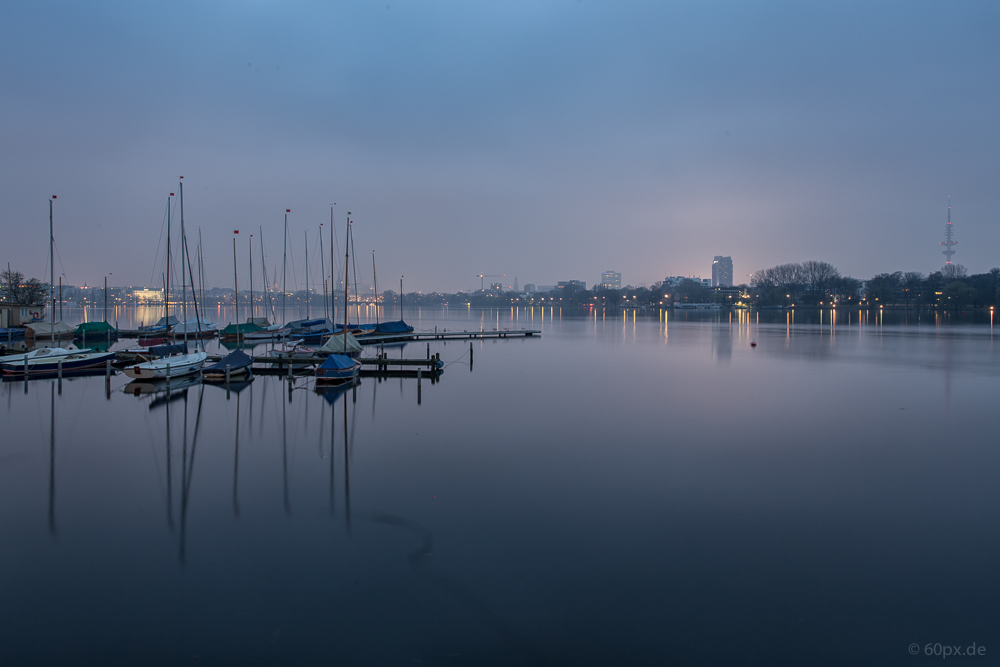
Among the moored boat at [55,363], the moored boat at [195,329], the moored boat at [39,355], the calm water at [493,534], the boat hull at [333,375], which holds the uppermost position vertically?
the moored boat at [195,329]

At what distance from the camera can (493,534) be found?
10.3m

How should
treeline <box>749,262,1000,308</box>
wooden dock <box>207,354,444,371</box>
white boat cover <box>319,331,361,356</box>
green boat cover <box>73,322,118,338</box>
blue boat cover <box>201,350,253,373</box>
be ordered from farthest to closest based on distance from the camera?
treeline <box>749,262,1000,308</box> < green boat cover <box>73,322,118,338</box> < white boat cover <box>319,331,361,356</box> < wooden dock <box>207,354,444,371</box> < blue boat cover <box>201,350,253,373</box>

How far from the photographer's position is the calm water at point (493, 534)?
7.39 metres

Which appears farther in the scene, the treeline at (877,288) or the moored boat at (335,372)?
the treeline at (877,288)

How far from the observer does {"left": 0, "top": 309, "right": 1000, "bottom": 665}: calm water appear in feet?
24.2

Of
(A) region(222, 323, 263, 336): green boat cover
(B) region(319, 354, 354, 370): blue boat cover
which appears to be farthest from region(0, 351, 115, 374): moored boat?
(A) region(222, 323, 263, 336): green boat cover

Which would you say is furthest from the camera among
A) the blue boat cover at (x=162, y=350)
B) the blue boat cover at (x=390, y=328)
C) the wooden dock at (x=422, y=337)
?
the blue boat cover at (x=390, y=328)

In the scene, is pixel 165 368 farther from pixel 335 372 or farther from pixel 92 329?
pixel 92 329

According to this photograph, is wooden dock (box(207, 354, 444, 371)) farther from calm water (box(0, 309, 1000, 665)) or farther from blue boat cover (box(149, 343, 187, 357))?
calm water (box(0, 309, 1000, 665))

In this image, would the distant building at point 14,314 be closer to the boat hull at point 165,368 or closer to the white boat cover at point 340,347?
the boat hull at point 165,368

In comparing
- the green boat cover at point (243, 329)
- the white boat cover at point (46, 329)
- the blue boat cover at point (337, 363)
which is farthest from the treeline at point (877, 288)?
the white boat cover at point (46, 329)

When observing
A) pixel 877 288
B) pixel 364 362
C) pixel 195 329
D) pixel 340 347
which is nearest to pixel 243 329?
pixel 195 329

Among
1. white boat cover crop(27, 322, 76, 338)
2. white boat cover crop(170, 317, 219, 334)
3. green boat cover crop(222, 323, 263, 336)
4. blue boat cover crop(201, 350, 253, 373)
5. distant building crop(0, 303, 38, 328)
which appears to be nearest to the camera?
blue boat cover crop(201, 350, 253, 373)

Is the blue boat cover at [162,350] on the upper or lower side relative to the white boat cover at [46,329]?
lower
